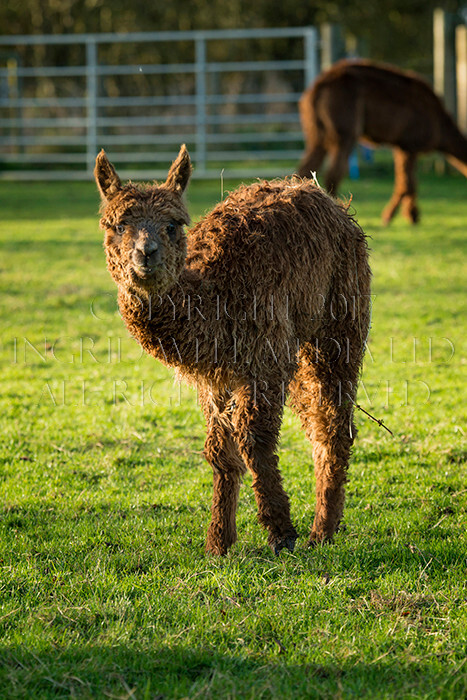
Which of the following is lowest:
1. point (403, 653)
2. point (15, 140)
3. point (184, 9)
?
point (403, 653)

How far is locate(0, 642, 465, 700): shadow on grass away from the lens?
2.63 metres

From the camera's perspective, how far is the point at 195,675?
2.77 meters

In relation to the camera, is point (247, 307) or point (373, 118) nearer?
point (247, 307)

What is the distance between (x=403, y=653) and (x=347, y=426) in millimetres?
1232

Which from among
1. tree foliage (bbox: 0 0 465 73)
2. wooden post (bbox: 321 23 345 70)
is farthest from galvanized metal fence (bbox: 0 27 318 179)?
tree foliage (bbox: 0 0 465 73)

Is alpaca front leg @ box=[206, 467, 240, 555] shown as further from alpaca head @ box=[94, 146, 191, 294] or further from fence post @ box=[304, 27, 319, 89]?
fence post @ box=[304, 27, 319, 89]

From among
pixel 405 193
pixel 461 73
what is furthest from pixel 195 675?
pixel 461 73

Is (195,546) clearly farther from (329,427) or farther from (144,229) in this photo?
(144,229)

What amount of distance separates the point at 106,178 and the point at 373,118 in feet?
32.7

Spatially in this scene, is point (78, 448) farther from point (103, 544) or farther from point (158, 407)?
point (103, 544)

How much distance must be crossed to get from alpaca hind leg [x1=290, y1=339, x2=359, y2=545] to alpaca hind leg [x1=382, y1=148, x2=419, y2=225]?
28.5 feet

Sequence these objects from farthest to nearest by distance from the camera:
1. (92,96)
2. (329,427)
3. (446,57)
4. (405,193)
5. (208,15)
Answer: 1. (208,15)
2. (446,57)
3. (92,96)
4. (405,193)
5. (329,427)

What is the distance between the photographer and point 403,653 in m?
2.85

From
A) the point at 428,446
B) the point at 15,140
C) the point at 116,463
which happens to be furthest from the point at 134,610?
the point at 15,140
